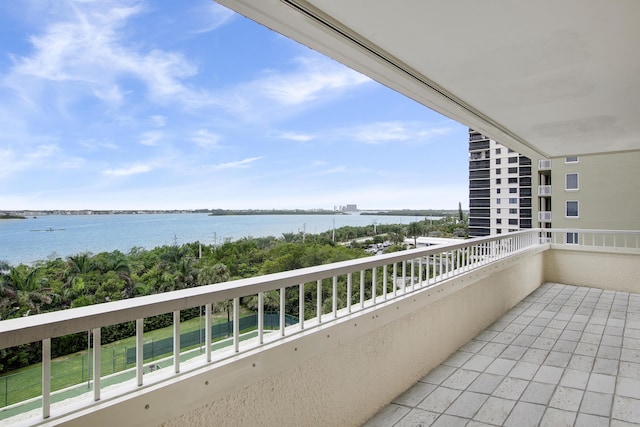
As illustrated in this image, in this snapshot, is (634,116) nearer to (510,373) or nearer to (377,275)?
(510,373)

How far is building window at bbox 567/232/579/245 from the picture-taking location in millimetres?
6289

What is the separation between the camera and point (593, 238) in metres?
5.98

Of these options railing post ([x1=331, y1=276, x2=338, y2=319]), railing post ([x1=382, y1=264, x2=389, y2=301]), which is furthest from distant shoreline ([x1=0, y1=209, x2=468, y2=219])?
railing post ([x1=331, y1=276, x2=338, y2=319])

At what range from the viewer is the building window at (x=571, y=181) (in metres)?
7.30

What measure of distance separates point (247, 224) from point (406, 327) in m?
1.34

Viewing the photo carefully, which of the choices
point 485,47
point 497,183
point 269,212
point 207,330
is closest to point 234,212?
point 269,212

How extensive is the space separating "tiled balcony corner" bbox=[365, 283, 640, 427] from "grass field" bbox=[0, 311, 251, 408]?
1.52 metres

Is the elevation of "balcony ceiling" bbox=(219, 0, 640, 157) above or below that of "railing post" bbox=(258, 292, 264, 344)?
above

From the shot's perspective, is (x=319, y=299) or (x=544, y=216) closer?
(x=319, y=299)

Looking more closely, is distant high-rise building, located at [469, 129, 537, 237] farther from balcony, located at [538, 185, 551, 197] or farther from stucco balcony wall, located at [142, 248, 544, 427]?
stucco balcony wall, located at [142, 248, 544, 427]

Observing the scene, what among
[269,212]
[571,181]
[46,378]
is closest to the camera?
[46,378]

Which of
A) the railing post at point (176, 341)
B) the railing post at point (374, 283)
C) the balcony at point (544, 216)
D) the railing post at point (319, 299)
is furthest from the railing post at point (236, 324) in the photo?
the balcony at point (544, 216)

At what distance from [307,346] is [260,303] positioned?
33cm

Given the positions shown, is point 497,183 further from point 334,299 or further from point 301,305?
point 301,305
